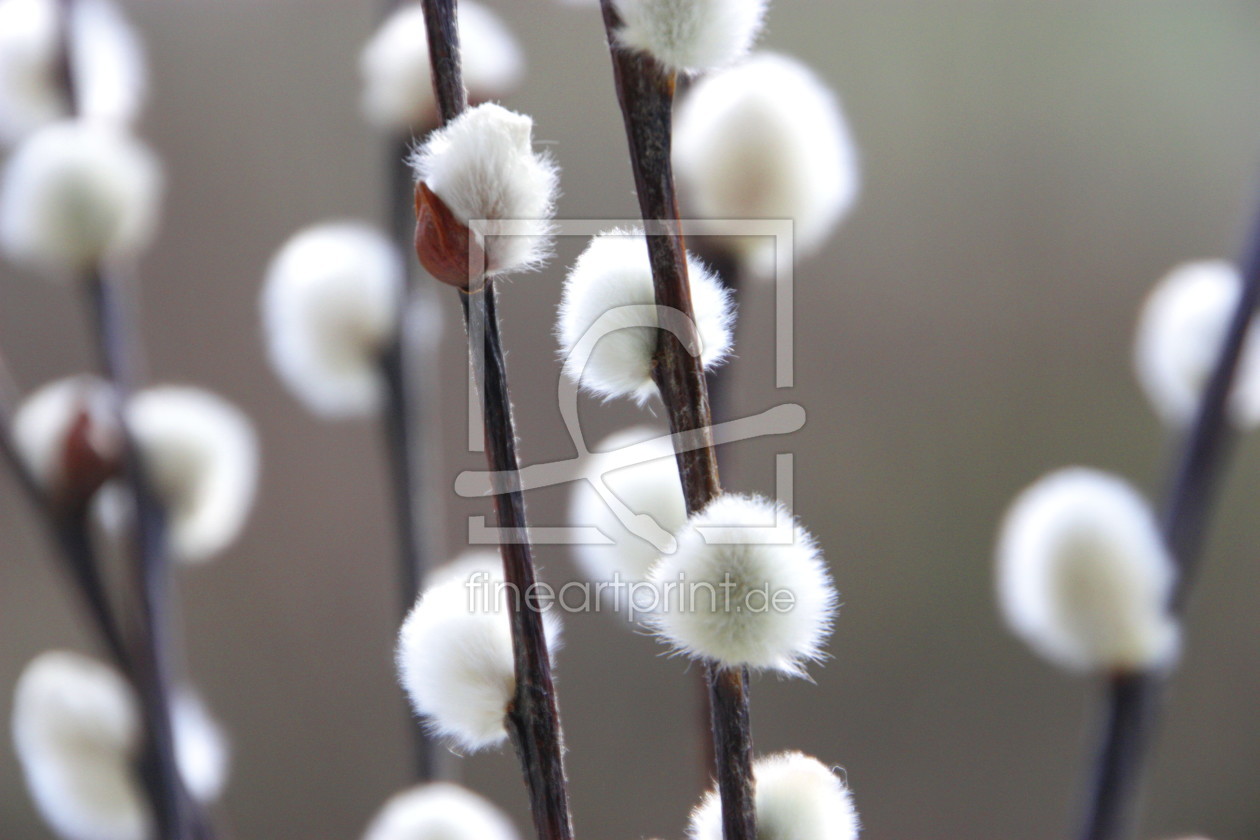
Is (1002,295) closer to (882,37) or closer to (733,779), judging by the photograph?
(882,37)

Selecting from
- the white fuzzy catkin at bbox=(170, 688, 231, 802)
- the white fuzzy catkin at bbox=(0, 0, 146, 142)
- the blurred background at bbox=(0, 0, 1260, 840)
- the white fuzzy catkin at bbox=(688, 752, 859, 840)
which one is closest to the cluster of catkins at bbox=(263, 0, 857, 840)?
the white fuzzy catkin at bbox=(688, 752, 859, 840)

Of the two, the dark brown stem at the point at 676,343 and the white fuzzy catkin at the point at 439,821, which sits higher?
the dark brown stem at the point at 676,343

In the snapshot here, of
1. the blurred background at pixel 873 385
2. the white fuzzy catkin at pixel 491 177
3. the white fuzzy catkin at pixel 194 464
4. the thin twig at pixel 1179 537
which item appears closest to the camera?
the white fuzzy catkin at pixel 491 177

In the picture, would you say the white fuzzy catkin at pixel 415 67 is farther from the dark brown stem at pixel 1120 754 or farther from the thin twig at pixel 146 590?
the dark brown stem at pixel 1120 754

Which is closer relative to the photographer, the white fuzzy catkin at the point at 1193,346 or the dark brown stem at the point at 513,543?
the dark brown stem at the point at 513,543

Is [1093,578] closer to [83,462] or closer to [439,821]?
[439,821]

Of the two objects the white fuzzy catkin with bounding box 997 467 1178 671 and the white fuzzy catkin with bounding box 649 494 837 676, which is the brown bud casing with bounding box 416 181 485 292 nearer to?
the white fuzzy catkin with bounding box 649 494 837 676

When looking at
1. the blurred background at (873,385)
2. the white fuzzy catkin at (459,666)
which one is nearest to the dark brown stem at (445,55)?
the white fuzzy catkin at (459,666)
